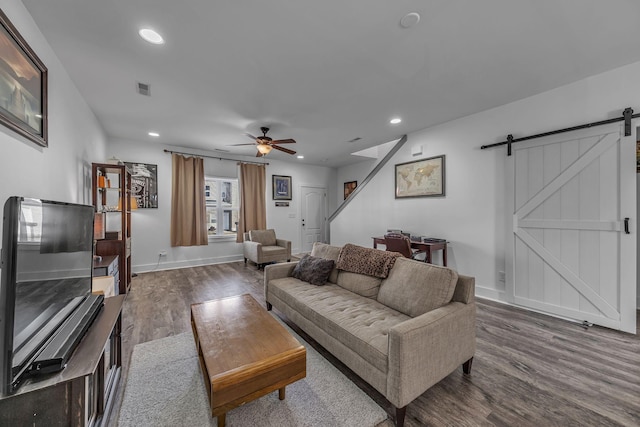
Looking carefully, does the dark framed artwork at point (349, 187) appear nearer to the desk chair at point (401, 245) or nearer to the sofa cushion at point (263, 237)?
the sofa cushion at point (263, 237)

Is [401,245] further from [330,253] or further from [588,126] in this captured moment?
[588,126]

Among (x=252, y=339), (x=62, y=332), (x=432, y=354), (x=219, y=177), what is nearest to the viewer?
(x=62, y=332)

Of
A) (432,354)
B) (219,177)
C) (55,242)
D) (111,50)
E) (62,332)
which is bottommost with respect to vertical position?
(432,354)

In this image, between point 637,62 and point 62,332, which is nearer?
point 62,332

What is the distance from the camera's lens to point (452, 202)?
3.84m

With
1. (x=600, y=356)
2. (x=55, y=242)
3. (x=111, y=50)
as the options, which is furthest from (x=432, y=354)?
(x=111, y=50)

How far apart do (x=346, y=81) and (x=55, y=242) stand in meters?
2.66

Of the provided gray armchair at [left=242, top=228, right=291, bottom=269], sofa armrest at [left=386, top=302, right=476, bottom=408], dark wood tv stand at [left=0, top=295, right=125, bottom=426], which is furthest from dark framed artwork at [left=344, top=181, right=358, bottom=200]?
dark wood tv stand at [left=0, top=295, right=125, bottom=426]

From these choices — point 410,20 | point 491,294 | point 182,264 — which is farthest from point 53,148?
point 491,294

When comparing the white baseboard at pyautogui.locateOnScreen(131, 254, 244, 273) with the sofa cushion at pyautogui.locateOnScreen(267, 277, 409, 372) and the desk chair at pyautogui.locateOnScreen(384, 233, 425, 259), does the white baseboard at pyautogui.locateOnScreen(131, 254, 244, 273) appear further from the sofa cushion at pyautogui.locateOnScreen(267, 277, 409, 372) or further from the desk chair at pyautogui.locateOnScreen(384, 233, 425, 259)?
the desk chair at pyautogui.locateOnScreen(384, 233, 425, 259)

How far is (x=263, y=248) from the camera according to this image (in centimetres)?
534

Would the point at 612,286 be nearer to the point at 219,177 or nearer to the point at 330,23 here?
the point at 330,23

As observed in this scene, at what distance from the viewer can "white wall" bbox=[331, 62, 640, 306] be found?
261cm

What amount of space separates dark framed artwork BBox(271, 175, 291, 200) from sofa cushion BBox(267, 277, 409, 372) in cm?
407
